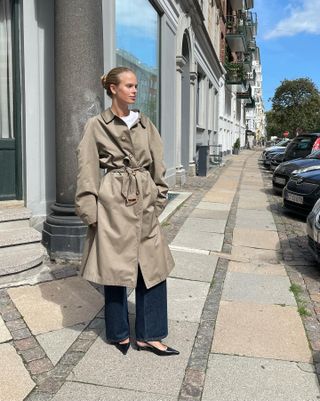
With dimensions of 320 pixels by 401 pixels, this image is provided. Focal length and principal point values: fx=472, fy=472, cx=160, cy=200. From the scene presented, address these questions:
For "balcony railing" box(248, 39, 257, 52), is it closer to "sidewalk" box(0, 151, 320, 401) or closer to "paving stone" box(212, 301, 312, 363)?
"sidewalk" box(0, 151, 320, 401)

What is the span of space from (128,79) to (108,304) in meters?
1.52

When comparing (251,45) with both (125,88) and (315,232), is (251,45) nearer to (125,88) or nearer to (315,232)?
(315,232)

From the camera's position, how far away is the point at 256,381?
3.00 metres

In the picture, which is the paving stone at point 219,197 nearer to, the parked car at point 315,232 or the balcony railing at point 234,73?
the parked car at point 315,232

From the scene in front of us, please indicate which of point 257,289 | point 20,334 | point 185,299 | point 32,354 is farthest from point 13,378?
point 257,289

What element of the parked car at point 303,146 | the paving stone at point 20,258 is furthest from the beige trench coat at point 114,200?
the parked car at point 303,146

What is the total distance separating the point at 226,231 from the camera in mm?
→ 7852

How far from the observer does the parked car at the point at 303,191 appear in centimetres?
853

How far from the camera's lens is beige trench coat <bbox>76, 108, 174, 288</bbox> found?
3.00 meters

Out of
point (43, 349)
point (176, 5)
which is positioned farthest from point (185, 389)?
point (176, 5)

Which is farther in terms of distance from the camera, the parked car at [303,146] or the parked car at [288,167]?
the parked car at [303,146]

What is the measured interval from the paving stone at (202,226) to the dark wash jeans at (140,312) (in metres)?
4.15

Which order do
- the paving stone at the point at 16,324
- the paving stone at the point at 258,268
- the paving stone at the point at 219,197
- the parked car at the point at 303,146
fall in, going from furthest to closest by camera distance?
→ the parked car at the point at 303,146 → the paving stone at the point at 219,197 → the paving stone at the point at 258,268 → the paving stone at the point at 16,324

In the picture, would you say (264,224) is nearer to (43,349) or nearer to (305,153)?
(43,349)
